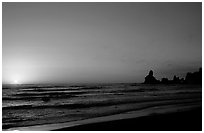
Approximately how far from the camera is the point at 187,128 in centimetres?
516

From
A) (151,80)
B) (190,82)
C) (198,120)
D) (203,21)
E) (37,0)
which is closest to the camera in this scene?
(203,21)

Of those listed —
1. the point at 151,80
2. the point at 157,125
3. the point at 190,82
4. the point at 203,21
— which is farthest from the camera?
the point at 151,80

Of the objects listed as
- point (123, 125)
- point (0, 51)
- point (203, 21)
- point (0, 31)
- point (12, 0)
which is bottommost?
point (123, 125)

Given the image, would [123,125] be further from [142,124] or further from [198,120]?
→ [198,120]

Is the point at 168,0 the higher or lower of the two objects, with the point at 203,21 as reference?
higher

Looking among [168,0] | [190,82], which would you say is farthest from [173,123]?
[190,82]

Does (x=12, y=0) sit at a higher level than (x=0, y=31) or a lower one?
higher

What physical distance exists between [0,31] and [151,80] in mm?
56170

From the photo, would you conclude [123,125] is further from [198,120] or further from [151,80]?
[151,80]

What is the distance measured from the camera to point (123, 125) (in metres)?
5.66

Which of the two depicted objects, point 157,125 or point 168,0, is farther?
point 157,125

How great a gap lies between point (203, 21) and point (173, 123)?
3008mm

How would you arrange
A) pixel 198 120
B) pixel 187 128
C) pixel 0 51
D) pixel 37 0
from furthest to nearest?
1. pixel 198 120
2. pixel 187 128
3. pixel 37 0
4. pixel 0 51

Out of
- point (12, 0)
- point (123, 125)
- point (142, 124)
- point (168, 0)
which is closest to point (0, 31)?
point (12, 0)
